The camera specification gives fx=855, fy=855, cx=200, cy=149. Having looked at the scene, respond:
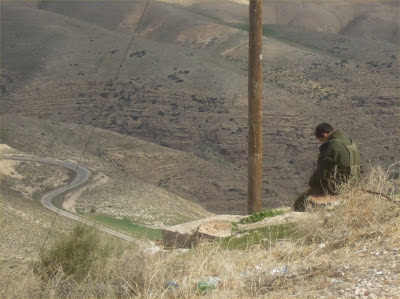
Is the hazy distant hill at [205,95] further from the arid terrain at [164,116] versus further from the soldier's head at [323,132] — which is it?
the soldier's head at [323,132]

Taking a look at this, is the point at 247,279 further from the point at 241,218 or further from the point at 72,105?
the point at 72,105

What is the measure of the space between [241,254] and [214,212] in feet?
125

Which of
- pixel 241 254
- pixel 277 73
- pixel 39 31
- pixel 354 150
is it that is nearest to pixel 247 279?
pixel 241 254

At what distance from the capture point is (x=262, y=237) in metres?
11.2

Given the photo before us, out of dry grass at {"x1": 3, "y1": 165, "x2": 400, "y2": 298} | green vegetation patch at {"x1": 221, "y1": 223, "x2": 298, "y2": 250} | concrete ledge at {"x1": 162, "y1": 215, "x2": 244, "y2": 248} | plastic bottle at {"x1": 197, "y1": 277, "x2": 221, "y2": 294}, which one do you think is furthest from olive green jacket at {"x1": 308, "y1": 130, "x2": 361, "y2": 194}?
plastic bottle at {"x1": 197, "y1": 277, "x2": 221, "y2": 294}

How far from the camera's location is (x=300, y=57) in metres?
82.4

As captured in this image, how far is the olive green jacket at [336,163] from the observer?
37.3 ft

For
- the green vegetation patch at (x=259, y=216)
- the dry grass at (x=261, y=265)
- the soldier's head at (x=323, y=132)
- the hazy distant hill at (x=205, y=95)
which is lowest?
the hazy distant hill at (x=205, y=95)

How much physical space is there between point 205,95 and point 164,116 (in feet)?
12.1

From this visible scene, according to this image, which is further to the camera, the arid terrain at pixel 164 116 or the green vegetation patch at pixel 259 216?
the arid terrain at pixel 164 116

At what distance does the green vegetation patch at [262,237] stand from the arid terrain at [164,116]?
463 inches

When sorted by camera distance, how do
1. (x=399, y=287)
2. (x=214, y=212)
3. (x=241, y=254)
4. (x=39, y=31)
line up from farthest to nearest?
1. (x=39, y=31)
2. (x=214, y=212)
3. (x=241, y=254)
4. (x=399, y=287)

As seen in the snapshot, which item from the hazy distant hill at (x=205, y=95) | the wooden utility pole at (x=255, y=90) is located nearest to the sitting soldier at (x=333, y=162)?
the wooden utility pole at (x=255, y=90)

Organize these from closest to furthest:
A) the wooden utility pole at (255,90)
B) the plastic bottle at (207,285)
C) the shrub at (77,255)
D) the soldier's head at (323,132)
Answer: the plastic bottle at (207,285) → the shrub at (77,255) → the soldier's head at (323,132) → the wooden utility pole at (255,90)
